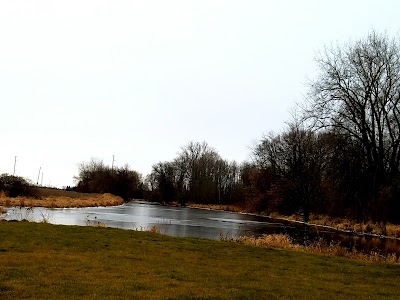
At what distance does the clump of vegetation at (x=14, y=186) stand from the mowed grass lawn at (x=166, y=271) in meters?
33.0

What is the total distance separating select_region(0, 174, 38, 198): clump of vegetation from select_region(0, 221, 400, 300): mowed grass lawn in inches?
1298

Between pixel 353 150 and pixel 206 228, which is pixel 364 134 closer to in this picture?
pixel 353 150

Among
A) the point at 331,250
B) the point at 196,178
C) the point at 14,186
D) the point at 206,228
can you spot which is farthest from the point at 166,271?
the point at 196,178

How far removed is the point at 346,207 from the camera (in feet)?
128

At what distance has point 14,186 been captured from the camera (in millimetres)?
47062

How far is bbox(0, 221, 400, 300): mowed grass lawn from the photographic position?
25.6ft

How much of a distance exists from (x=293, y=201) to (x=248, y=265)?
134ft

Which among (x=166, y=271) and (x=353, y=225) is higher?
(x=353, y=225)

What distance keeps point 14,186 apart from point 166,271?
41.7 meters

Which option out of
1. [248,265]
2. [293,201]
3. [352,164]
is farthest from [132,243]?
[293,201]

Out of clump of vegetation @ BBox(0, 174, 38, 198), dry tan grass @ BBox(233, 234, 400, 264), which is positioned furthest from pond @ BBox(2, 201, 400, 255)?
clump of vegetation @ BBox(0, 174, 38, 198)

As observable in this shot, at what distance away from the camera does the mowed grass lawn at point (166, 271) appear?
307 inches

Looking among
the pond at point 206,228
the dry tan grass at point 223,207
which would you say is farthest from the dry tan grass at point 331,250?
the dry tan grass at point 223,207

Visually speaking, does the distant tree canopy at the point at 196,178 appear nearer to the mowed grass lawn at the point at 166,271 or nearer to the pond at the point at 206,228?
the pond at the point at 206,228
